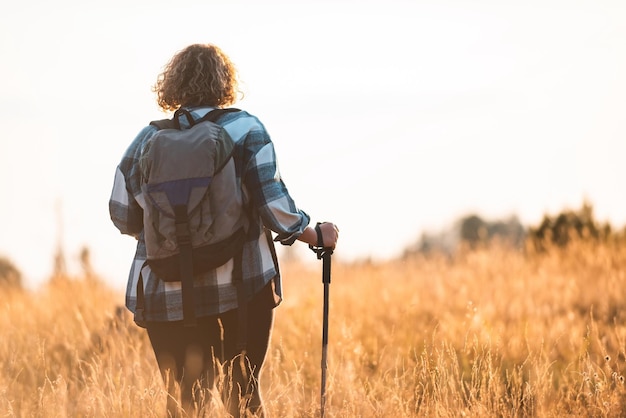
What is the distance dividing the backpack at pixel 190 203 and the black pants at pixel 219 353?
13 centimetres

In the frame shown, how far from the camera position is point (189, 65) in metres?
3.64

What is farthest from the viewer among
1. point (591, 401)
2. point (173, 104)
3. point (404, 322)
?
point (404, 322)

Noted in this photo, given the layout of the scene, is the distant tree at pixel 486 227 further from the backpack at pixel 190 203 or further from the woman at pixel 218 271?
the backpack at pixel 190 203

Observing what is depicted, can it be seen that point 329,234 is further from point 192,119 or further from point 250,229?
point 192,119

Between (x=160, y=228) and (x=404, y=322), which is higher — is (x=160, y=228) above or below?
above

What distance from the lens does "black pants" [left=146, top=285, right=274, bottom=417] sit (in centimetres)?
358

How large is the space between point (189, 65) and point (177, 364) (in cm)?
138

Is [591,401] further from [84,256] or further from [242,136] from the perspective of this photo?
[84,256]

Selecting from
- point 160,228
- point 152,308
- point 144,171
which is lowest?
point 152,308

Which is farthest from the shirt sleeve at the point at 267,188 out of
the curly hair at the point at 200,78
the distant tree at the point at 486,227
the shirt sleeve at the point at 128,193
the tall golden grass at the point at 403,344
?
the distant tree at the point at 486,227

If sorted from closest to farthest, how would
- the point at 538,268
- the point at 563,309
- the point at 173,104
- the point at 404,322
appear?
the point at 173,104 < the point at 404,322 < the point at 563,309 < the point at 538,268

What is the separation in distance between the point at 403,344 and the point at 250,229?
11.0 feet

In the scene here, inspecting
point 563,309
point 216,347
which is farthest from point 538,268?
point 216,347

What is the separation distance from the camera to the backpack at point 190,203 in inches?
133
